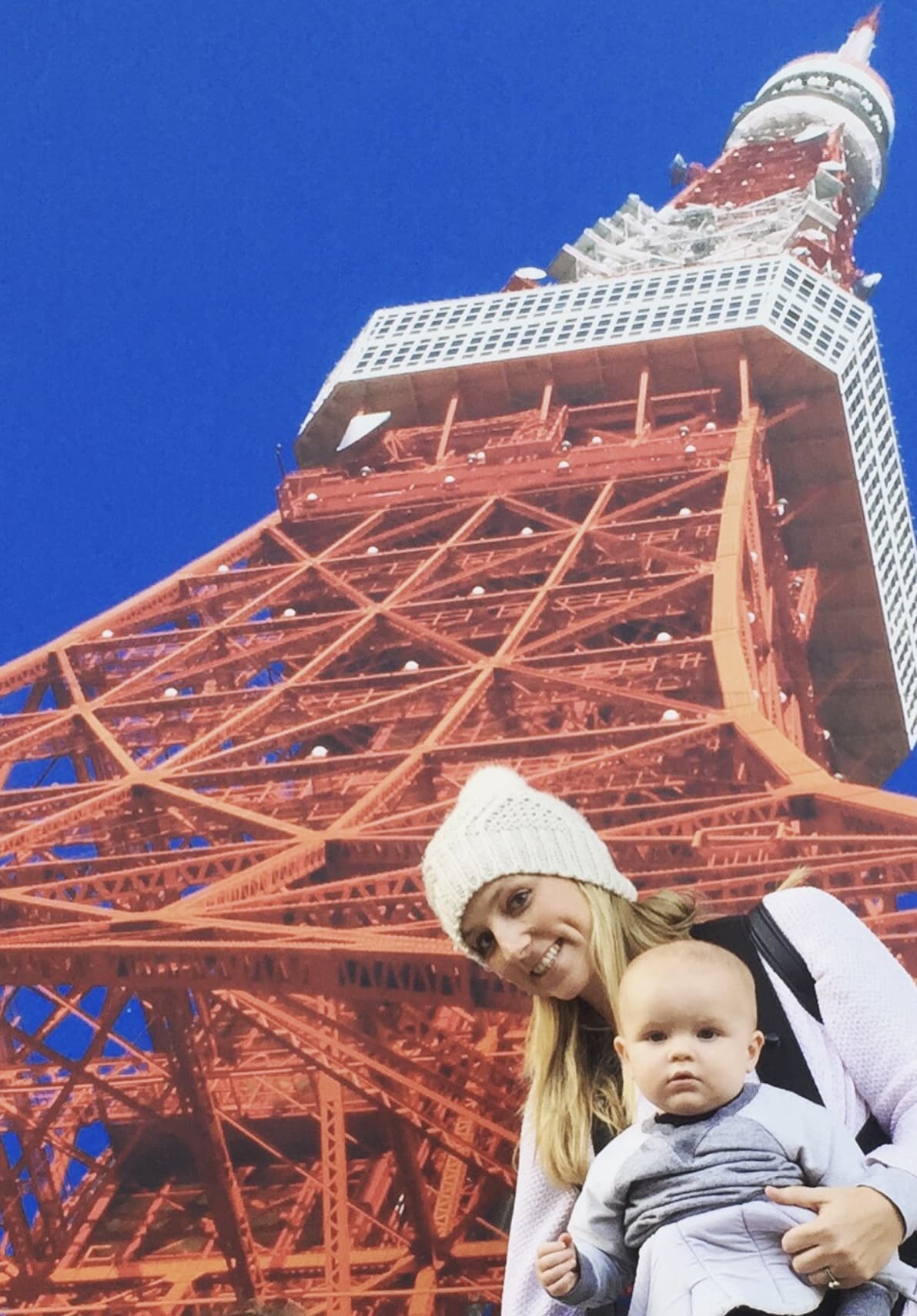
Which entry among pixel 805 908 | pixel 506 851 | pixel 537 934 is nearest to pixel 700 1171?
pixel 805 908

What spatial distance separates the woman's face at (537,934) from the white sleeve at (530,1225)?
0.23 meters

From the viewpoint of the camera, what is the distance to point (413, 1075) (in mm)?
9633

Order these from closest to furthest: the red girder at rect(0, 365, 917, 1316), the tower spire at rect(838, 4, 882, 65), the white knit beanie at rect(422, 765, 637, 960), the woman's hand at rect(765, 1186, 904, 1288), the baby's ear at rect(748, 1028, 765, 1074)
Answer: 1. the woman's hand at rect(765, 1186, 904, 1288)
2. the baby's ear at rect(748, 1028, 765, 1074)
3. the white knit beanie at rect(422, 765, 637, 960)
4. the red girder at rect(0, 365, 917, 1316)
5. the tower spire at rect(838, 4, 882, 65)

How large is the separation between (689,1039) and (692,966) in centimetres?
12

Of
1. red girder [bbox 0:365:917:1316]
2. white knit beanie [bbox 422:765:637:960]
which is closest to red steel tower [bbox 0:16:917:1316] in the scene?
red girder [bbox 0:365:917:1316]

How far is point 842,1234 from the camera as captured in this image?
289cm

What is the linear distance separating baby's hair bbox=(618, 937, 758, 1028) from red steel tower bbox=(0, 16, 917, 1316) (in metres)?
5.65

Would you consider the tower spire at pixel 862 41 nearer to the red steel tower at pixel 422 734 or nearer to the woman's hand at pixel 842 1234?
the red steel tower at pixel 422 734

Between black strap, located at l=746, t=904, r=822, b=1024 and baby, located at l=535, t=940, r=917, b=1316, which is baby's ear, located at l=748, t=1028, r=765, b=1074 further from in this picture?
black strap, located at l=746, t=904, r=822, b=1024

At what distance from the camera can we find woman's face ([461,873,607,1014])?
3.53 meters

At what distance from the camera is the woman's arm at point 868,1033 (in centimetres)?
299

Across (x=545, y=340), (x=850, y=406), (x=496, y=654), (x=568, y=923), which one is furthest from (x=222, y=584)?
(x=568, y=923)

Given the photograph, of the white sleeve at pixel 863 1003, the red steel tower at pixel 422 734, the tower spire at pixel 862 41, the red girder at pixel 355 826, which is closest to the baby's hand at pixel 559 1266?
the white sleeve at pixel 863 1003

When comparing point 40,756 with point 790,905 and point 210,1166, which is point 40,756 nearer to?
point 210,1166
